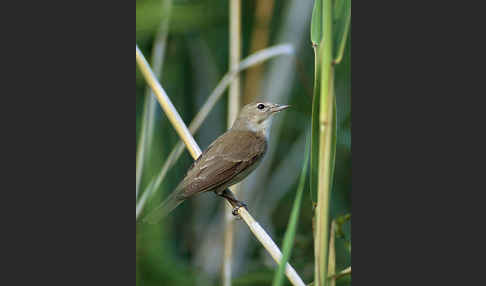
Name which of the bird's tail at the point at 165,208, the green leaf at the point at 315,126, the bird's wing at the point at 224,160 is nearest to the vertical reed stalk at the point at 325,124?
the green leaf at the point at 315,126

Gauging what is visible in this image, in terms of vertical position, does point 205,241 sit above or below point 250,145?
below

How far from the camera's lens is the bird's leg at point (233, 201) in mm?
3931

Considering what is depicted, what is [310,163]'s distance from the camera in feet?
11.8

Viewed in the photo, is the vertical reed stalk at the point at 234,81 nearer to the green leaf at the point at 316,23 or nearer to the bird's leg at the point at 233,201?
the bird's leg at the point at 233,201

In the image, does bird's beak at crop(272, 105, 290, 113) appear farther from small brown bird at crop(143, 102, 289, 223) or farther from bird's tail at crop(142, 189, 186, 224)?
bird's tail at crop(142, 189, 186, 224)

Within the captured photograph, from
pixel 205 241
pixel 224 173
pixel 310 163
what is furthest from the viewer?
pixel 224 173

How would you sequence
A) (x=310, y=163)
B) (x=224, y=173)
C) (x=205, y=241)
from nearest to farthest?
(x=310, y=163) < (x=205, y=241) < (x=224, y=173)

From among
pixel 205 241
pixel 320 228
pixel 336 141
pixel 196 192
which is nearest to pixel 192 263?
pixel 205 241

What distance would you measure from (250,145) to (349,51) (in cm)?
87

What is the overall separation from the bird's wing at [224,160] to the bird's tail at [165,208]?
0.05m

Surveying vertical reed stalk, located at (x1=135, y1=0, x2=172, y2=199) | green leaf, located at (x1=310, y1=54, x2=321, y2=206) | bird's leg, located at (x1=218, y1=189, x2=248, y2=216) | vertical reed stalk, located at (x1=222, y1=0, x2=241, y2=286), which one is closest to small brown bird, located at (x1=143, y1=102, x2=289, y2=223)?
bird's leg, located at (x1=218, y1=189, x2=248, y2=216)

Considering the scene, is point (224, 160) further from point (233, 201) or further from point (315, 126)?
point (315, 126)

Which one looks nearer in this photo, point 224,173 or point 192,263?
point 192,263

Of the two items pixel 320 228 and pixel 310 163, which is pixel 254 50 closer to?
pixel 310 163
